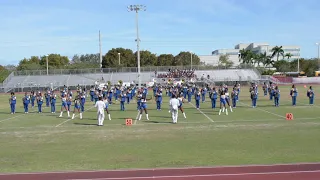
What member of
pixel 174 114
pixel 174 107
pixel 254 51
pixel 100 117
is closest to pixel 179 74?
pixel 174 114

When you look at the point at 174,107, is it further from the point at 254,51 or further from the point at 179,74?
the point at 254,51

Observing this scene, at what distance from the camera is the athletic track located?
9477 mm

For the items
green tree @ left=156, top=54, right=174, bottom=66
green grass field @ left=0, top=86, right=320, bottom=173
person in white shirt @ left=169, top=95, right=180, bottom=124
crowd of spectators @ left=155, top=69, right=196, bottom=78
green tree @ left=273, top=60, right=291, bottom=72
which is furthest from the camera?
green tree @ left=156, top=54, right=174, bottom=66

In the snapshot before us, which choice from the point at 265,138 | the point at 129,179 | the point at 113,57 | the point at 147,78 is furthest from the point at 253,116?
the point at 113,57

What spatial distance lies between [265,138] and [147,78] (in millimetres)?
59546

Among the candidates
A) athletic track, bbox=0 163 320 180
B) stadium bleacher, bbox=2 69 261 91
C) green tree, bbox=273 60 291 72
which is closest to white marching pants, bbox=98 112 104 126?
athletic track, bbox=0 163 320 180

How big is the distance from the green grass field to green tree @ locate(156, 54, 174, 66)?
8715cm

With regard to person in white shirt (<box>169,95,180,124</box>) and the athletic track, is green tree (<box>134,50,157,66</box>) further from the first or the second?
the athletic track

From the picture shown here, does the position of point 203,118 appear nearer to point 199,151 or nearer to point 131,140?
point 131,140

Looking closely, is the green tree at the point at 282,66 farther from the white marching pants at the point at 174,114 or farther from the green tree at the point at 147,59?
the white marching pants at the point at 174,114

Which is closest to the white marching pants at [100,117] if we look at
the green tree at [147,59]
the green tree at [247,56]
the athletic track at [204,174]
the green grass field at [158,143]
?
the green grass field at [158,143]

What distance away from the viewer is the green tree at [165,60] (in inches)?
4267

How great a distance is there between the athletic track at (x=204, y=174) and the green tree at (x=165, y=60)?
98.2 metres

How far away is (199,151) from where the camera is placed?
41.2ft
